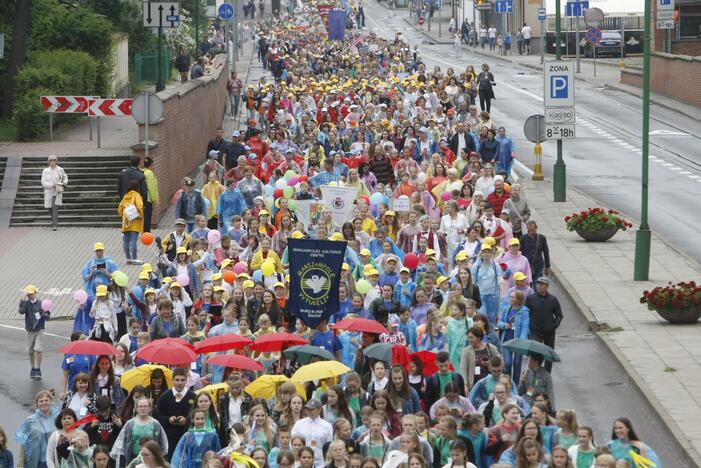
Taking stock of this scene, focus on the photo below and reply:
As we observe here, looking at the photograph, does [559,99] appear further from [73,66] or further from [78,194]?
[73,66]

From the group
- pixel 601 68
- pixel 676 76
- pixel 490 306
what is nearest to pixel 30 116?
pixel 490 306

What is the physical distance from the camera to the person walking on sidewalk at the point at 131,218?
29.6 metres

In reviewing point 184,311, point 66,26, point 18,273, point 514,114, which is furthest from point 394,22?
point 184,311

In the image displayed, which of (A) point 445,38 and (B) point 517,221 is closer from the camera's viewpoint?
(B) point 517,221

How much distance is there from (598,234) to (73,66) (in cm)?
1704

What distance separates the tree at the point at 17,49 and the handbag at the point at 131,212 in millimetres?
14274

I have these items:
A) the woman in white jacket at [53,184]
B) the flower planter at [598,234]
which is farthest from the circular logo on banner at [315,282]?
the woman in white jacket at [53,184]

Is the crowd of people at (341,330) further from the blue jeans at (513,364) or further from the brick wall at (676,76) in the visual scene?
the brick wall at (676,76)

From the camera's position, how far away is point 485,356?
18.6m

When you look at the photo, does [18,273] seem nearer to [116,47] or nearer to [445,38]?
[116,47]

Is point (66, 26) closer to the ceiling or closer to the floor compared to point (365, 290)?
closer to the ceiling

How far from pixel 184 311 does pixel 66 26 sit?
28.4 metres

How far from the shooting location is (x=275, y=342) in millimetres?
18578

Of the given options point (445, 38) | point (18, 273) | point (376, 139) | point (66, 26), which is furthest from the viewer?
point (445, 38)
